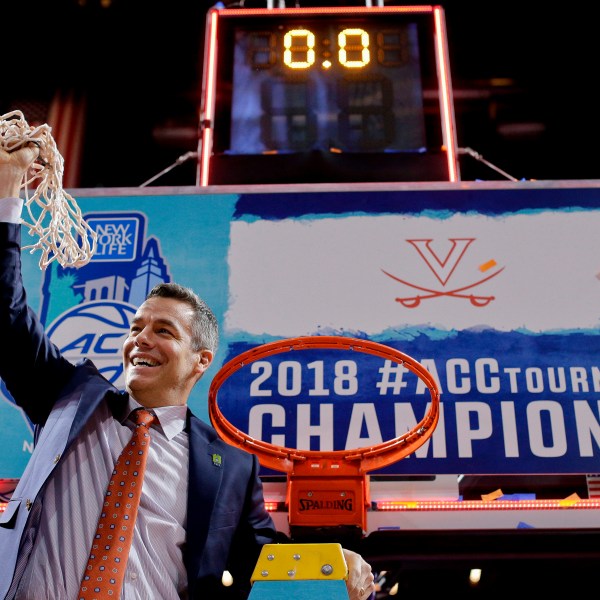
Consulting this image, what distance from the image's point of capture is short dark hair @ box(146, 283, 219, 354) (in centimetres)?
272

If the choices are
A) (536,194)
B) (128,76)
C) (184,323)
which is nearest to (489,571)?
(184,323)

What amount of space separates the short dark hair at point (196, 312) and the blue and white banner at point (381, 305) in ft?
2.98

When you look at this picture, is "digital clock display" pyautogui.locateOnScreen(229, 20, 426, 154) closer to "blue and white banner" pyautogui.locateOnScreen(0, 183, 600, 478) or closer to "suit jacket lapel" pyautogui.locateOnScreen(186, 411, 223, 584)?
"blue and white banner" pyautogui.locateOnScreen(0, 183, 600, 478)

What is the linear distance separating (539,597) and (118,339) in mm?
2171

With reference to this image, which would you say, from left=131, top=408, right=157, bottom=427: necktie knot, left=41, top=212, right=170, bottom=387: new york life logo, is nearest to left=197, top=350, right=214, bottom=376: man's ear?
left=131, top=408, right=157, bottom=427: necktie knot

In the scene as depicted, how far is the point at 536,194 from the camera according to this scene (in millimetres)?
4391

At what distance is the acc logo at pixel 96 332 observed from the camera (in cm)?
387

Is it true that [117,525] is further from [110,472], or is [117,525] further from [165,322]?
[165,322]

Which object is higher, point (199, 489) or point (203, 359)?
point (203, 359)

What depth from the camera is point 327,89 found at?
211 inches

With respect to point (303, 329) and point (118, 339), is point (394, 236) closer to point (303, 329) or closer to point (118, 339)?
point (303, 329)

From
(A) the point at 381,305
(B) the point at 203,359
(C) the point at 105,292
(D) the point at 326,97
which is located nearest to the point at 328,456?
(B) the point at 203,359

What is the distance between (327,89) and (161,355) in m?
3.23

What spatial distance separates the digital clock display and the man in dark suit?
2.80 metres
